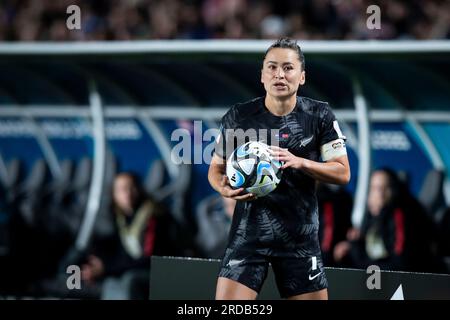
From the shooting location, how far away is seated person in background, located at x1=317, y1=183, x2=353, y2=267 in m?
7.63

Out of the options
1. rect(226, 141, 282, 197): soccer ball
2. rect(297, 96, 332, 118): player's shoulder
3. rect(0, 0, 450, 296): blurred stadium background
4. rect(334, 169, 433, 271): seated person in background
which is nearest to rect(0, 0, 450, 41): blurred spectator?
rect(0, 0, 450, 296): blurred stadium background

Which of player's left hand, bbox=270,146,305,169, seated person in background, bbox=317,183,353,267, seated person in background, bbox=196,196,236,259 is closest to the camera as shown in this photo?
player's left hand, bbox=270,146,305,169

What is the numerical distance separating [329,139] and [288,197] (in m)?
0.32

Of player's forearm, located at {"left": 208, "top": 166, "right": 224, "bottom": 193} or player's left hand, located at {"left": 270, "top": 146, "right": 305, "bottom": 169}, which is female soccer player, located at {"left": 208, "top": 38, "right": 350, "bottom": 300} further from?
player's left hand, located at {"left": 270, "top": 146, "right": 305, "bottom": 169}

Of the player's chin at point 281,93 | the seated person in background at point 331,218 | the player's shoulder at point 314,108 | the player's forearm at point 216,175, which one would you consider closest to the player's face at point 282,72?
the player's chin at point 281,93

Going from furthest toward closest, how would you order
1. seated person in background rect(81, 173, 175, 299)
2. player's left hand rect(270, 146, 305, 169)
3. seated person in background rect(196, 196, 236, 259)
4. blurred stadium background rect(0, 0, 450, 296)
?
seated person in background rect(196, 196, 236, 259), seated person in background rect(81, 173, 175, 299), blurred stadium background rect(0, 0, 450, 296), player's left hand rect(270, 146, 305, 169)

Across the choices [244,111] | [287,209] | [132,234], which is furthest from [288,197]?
[132,234]

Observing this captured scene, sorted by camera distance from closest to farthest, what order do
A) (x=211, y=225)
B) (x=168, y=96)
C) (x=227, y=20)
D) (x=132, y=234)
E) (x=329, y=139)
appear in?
(x=329, y=139) < (x=132, y=234) < (x=211, y=225) < (x=227, y=20) < (x=168, y=96)

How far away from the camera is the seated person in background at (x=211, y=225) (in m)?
8.52

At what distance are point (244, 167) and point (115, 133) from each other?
5.47 metres

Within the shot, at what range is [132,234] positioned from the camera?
8445 millimetres

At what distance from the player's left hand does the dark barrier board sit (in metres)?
0.82

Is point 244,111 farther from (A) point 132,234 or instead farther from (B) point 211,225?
(B) point 211,225

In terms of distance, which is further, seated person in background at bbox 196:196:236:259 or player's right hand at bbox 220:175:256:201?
seated person in background at bbox 196:196:236:259
